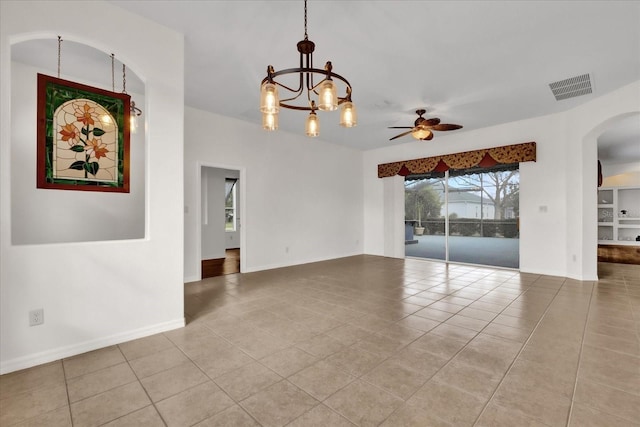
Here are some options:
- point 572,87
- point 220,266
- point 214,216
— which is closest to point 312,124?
point 572,87

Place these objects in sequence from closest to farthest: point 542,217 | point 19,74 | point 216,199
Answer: point 19,74 → point 542,217 → point 216,199

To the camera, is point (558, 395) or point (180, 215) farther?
point (180, 215)

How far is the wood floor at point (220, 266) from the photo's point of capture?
577 cm

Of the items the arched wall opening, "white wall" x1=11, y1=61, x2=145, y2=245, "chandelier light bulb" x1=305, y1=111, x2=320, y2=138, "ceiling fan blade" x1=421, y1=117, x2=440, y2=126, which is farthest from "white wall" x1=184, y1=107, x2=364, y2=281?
the arched wall opening

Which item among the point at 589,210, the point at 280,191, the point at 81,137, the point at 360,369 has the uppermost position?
the point at 81,137

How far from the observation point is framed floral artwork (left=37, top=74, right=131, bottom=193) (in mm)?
2535

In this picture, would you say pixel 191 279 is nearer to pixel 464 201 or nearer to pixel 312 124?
pixel 312 124

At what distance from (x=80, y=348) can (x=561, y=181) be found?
7.34m

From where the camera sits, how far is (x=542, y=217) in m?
5.56

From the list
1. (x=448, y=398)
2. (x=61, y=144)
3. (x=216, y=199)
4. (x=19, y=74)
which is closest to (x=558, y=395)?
(x=448, y=398)

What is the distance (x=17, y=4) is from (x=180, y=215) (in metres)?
2.04

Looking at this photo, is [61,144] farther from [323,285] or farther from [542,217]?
[542,217]

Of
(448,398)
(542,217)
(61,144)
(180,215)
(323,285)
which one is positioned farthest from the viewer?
(542,217)

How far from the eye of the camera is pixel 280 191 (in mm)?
6430
